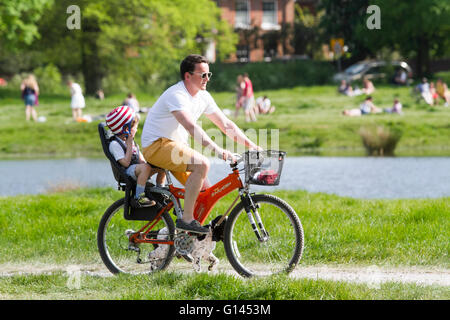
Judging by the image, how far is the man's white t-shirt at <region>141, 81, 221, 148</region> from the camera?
585 centimetres

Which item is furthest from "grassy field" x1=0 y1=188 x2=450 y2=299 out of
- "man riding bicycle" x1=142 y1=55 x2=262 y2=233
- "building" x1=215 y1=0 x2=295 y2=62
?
"building" x1=215 y1=0 x2=295 y2=62

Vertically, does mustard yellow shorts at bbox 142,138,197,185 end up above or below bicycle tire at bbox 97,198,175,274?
above

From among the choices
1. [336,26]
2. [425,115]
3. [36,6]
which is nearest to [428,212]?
[425,115]

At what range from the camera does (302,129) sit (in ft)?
80.8

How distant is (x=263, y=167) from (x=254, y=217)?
0.42 meters

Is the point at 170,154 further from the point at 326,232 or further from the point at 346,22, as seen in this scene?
the point at 346,22

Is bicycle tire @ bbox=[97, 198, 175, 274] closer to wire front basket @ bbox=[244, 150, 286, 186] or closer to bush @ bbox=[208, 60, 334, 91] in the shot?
wire front basket @ bbox=[244, 150, 286, 186]

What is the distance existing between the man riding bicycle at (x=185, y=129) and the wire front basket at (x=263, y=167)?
0.10 metres

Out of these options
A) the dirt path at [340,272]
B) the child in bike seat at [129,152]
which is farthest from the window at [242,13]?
the child in bike seat at [129,152]

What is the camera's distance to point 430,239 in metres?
7.31

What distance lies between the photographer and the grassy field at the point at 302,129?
23469 mm

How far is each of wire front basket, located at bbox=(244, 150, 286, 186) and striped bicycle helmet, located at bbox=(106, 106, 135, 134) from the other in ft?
3.52

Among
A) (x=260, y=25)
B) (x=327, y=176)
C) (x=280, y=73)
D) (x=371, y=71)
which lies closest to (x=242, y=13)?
(x=260, y=25)
